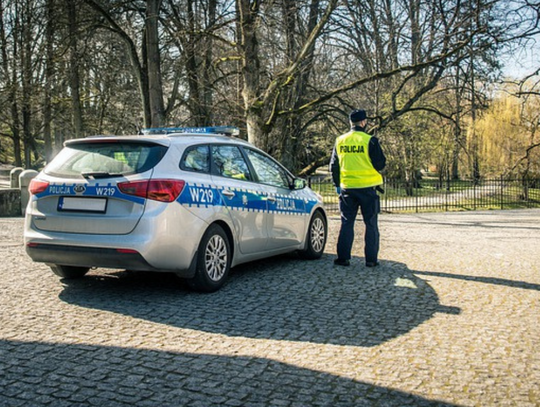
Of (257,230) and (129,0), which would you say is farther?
(129,0)

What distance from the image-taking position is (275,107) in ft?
52.1

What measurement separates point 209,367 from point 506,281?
175 inches

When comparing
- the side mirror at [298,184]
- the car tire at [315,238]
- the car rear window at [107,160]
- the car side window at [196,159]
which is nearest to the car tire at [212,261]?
the car side window at [196,159]

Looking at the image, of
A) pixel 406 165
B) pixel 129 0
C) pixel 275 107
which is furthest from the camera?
pixel 406 165

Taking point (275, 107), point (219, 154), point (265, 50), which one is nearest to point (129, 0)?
point (265, 50)

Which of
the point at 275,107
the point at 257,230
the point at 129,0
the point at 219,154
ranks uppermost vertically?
the point at 129,0

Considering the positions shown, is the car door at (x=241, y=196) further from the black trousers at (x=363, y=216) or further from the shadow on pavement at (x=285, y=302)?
the black trousers at (x=363, y=216)

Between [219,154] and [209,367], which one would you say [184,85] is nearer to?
[219,154]

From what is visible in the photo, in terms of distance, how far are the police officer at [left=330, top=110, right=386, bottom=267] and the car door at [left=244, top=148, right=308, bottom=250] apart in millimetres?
594

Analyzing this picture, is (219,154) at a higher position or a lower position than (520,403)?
higher

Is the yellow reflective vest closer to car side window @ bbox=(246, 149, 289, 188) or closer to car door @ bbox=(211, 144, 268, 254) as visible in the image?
car side window @ bbox=(246, 149, 289, 188)

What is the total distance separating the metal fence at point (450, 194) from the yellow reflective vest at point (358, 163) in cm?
1198

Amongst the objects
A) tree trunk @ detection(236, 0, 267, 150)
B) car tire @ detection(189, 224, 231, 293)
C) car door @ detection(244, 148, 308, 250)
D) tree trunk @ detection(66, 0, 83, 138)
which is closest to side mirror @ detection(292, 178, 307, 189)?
car door @ detection(244, 148, 308, 250)

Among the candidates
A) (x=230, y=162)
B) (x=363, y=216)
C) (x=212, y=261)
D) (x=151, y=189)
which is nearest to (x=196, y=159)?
(x=230, y=162)
